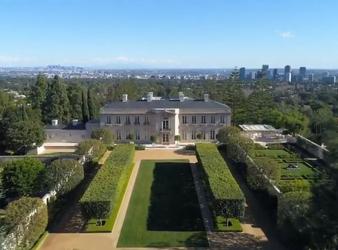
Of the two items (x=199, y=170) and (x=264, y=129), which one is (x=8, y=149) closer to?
(x=199, y=170)

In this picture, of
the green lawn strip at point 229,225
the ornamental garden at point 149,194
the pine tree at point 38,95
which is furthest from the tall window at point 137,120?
the green lawn strip at point 229,225

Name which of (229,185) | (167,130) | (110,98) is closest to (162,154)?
(167,130)

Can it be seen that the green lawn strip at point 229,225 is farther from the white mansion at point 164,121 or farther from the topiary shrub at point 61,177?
the white mansion at point 164,121

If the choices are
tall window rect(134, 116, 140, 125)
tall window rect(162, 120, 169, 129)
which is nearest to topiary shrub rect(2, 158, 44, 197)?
tall window rect(134, 116, 140, 125)

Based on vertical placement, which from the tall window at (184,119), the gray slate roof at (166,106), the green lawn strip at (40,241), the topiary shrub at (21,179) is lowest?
the green lawn strip at (40,241)

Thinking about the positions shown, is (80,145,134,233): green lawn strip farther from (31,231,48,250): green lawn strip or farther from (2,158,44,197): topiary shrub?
(2,158,44,197): topiary shrub

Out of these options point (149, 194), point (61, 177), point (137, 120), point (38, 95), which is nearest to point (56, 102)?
point (38, 95)
